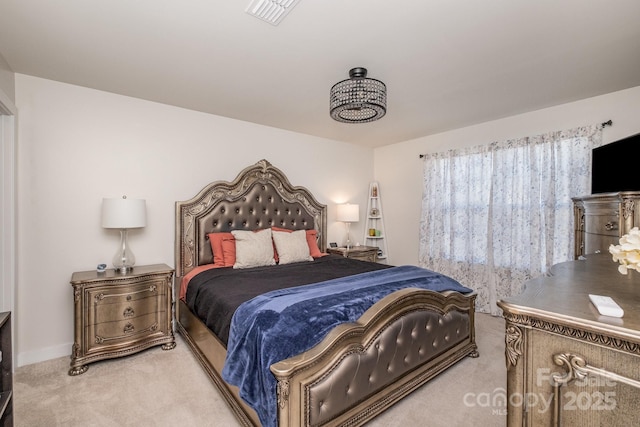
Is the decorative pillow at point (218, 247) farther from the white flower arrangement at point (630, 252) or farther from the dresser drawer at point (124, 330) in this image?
the white flower arrangement at point (630, 252)

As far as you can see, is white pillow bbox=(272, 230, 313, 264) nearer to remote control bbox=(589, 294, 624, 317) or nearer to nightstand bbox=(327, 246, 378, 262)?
nightstand bbox=(327, 246, 378, 262)

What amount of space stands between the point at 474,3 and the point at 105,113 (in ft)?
10.6

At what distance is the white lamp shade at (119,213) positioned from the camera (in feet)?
8.42

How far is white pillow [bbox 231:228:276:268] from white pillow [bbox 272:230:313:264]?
117 millimetres

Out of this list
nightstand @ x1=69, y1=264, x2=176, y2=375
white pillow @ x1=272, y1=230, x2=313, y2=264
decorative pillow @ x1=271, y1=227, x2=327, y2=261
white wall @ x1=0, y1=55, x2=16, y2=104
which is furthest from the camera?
decorative pillow @ x1=271, y1=227, x2=327, y2=261

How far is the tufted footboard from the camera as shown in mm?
1419

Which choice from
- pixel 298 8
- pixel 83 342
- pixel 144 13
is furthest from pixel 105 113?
pixel 298 8

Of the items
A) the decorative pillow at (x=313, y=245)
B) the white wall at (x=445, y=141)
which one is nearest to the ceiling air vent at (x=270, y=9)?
the white wall at (x=445, y=141)

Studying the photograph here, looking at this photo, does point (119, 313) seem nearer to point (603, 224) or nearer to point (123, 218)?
point (123, 218)

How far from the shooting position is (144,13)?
1.75m

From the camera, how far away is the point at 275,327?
1535 mm

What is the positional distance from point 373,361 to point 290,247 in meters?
1.87

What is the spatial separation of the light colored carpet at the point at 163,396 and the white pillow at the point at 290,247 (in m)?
1.35

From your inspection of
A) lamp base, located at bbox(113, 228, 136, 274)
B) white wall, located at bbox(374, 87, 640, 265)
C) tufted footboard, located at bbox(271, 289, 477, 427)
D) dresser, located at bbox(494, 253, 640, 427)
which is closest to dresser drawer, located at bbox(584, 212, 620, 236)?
white wall, located at bbox(374, 87, 640, 265)
